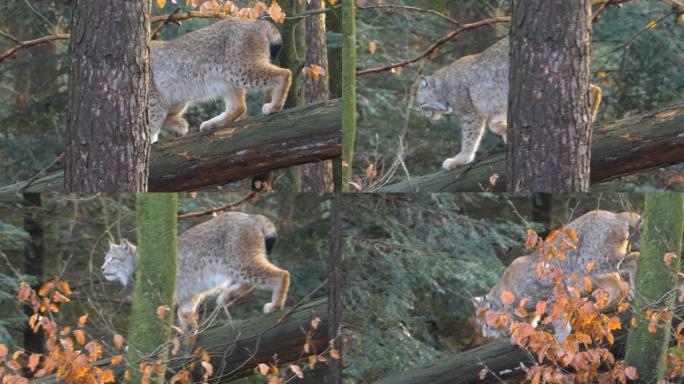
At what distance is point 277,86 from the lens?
812 centimetres

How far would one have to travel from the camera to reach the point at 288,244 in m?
8.83

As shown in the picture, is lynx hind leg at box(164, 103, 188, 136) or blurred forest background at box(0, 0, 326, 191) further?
blurred forest background at box(0, 0, 326, 191)

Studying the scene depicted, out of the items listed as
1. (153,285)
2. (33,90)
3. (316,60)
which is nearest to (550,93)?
(316,60)

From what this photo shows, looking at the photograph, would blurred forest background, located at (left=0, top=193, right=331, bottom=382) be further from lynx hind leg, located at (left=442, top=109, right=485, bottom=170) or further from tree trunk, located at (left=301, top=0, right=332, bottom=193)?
lynx hind leg, located at (left=442, top=109, right=485, bottom=170)

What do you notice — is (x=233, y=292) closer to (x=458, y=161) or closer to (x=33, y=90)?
(x=458, y=161)

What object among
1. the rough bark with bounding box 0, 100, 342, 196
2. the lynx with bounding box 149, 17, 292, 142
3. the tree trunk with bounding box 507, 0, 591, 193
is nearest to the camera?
the tree trunk with bounding box 507, 0, 591, 193

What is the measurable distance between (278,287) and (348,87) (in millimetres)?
1427

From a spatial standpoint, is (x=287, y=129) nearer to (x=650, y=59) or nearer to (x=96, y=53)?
(x=96, y=53)

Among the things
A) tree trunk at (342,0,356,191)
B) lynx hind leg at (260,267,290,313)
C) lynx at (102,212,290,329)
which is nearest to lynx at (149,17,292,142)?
tree trunk at (342,0,356,191)

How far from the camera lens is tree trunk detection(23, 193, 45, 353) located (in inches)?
352

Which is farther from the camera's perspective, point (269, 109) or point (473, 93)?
point (473, 93)

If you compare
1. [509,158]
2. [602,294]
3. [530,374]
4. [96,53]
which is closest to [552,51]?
[509,158]

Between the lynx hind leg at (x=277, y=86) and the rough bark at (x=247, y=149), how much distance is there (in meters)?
0.06

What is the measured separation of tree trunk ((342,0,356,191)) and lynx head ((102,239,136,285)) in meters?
1.52
